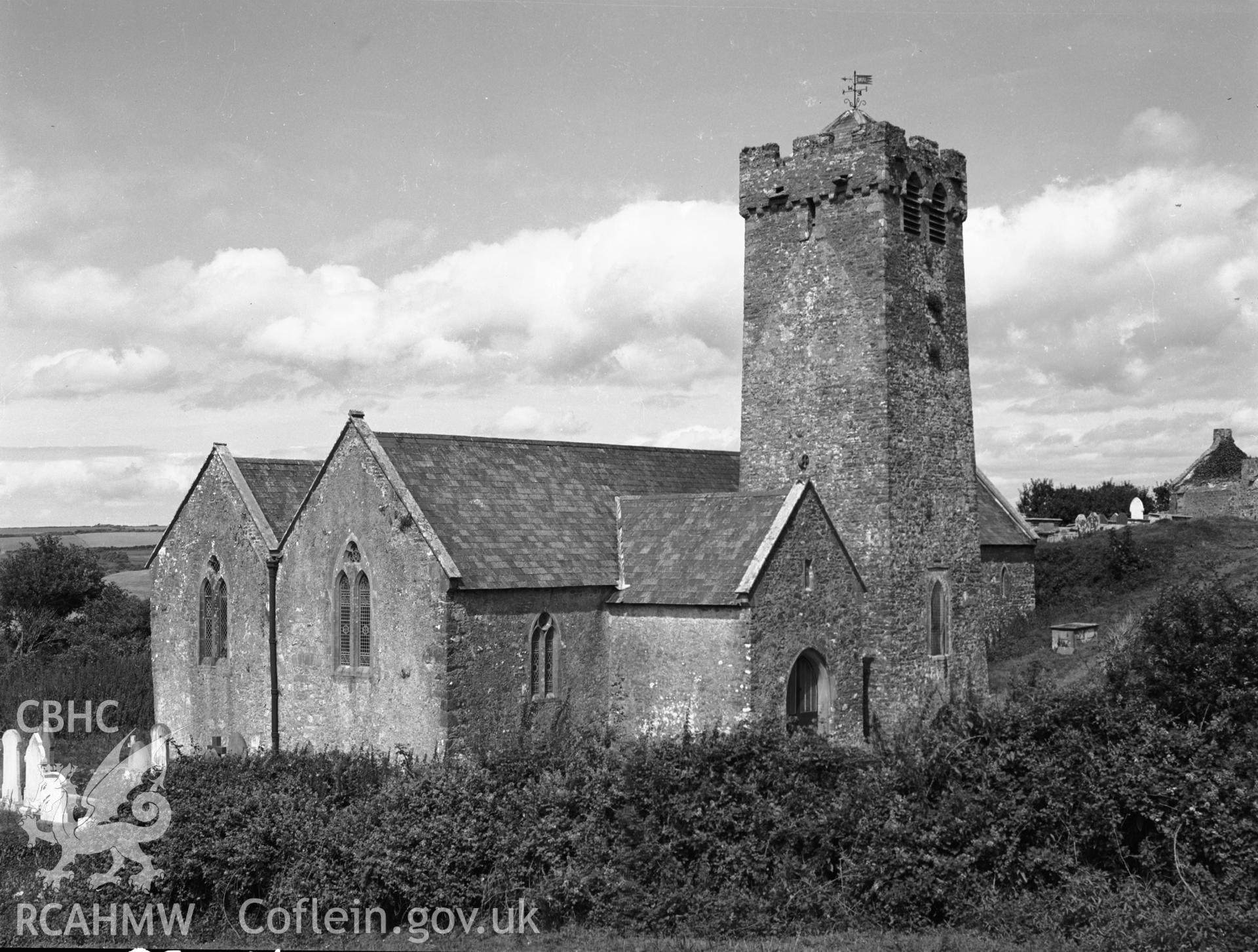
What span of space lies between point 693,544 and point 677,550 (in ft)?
1.56

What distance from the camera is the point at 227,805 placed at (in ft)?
64.4

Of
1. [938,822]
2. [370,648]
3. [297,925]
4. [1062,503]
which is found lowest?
[297,925]

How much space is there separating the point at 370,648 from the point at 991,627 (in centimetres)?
2263

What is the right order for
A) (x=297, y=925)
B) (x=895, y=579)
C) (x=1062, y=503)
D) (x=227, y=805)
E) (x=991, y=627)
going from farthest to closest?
(x=1062, y=503), (x=991, y=627), (x=895, y=579), (x=227, y=805), (x=297, y=925)

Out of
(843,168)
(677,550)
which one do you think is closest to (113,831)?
(677,550)

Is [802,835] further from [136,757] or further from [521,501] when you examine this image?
[136,757]

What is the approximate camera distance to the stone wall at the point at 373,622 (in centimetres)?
2536

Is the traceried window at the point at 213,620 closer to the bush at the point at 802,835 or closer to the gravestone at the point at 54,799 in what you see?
the gravestone at the point at 54,799

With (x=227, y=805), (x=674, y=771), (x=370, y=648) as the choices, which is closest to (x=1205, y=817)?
(x=674, y=771)

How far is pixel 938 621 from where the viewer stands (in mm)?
32531

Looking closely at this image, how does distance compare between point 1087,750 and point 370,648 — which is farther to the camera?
point 370,648

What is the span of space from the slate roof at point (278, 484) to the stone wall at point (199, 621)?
68cm

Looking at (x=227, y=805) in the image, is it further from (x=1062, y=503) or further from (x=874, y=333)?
(x=1062, y=503)

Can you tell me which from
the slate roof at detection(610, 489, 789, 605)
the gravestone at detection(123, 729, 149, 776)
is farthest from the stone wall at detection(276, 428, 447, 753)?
the slate roof at detection(610, 489, 789, 605)
